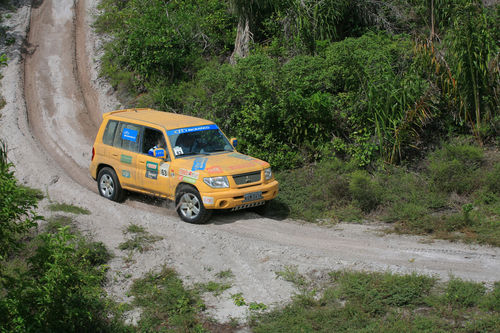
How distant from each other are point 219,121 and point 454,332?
942cm

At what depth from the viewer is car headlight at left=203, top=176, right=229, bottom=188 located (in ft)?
34.1

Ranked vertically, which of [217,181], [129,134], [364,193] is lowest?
[364,193]

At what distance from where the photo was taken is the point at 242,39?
18219mm

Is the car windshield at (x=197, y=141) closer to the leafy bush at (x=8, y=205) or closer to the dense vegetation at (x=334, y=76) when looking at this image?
the dense vegetation at (x=334, y=76)

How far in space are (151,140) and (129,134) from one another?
0.62 metres

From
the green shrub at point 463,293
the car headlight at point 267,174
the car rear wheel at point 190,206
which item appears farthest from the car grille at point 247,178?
the green shrub at point 463,293

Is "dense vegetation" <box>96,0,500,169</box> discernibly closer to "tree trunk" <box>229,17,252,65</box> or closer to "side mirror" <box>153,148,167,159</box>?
"tree trunk" <box>229,17,252,65</box>

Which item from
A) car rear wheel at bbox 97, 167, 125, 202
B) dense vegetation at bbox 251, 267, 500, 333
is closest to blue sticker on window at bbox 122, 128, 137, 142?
car rear wheel at bbox 97, 167, 125, 202

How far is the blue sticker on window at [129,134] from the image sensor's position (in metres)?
11.7

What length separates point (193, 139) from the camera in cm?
1144

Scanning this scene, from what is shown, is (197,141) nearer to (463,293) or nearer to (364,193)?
(364,193)

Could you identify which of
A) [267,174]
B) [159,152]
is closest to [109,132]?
[159,152]

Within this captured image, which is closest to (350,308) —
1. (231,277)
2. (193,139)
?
(231,277)

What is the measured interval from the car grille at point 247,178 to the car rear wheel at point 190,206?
790mm
